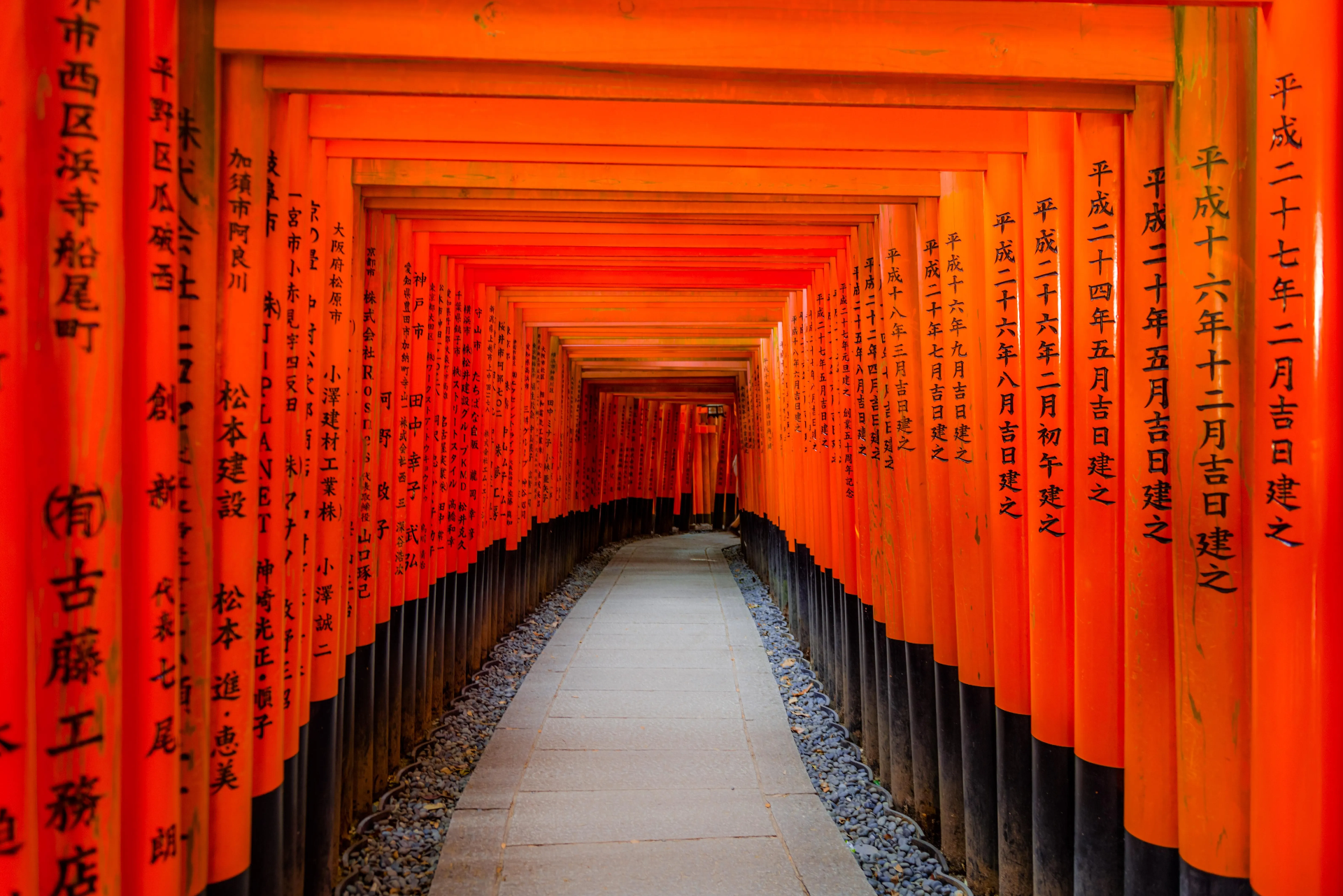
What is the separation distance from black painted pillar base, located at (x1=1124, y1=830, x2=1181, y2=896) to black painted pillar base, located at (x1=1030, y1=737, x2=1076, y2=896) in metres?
0.38

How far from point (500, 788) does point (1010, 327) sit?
3.49 m

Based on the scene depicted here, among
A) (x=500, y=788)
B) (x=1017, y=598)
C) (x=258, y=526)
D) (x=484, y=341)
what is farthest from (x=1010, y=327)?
(x=484, y=341)

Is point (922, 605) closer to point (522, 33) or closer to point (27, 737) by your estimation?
point (522, 33)

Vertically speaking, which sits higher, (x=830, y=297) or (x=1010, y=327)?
(x=830, y=297)

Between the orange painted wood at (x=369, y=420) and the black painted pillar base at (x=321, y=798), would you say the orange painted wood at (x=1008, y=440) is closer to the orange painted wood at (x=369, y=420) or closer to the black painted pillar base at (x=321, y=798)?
the black painted pillar base at (x=321, y=798)

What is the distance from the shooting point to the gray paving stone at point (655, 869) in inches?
129

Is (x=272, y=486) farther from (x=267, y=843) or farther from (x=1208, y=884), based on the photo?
(x=1208, y=884)

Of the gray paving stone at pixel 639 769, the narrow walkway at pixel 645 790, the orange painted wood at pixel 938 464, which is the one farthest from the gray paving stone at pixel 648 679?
the orange painted wood at pixel 938 464

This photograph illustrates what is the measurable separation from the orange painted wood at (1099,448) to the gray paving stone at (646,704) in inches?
130

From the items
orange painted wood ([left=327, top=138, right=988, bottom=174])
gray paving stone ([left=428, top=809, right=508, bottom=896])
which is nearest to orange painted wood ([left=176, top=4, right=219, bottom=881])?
orange painted wood ([left=327, top=138, right=988, bottom=174])

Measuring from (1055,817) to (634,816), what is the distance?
6.78ft

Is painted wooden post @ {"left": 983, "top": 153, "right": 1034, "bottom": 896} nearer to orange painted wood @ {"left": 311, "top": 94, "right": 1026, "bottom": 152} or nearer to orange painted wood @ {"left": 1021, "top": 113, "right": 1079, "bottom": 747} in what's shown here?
orange painted wood @ {"left": 1021, "top": 113, "right": 1079, "bottom": 747}

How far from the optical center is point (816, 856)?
356cm

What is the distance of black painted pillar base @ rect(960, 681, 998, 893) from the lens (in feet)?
10.4
